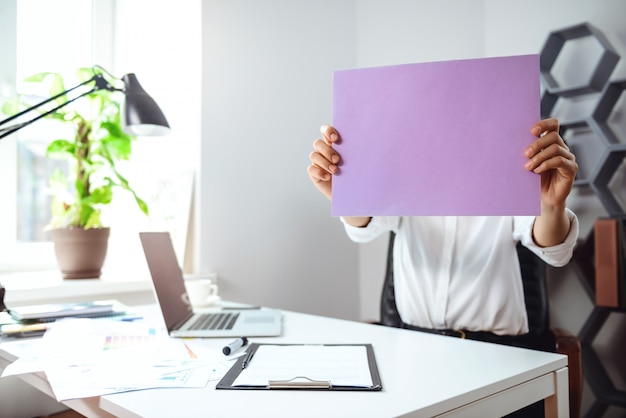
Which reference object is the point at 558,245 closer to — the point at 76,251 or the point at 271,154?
the point at 271,154

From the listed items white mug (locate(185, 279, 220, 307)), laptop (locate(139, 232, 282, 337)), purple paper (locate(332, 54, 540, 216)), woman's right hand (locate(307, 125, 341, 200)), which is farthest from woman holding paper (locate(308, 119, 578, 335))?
white mug (locate(185, 279, 220, 307))

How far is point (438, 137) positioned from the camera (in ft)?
3.09

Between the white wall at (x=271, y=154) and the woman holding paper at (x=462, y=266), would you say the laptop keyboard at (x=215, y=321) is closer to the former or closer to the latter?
the woman holding paper at (x=462, y=266)

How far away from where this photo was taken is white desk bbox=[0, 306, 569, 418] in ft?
2.17

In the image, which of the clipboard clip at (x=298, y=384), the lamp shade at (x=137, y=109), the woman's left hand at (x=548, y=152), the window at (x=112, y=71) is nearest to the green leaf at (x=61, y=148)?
the window at (x=112, y=71)

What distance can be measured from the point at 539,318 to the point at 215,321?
98 centimetres

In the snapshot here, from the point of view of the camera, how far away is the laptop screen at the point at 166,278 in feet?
3.86

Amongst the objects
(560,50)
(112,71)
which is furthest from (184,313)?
(560,50)

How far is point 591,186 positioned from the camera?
1.78 m

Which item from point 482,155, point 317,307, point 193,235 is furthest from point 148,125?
point 317,307

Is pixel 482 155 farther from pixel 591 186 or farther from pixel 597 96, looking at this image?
pixel 597 96

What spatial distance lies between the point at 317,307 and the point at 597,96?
1413mm

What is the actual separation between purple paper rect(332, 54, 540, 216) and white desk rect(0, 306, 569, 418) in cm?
27

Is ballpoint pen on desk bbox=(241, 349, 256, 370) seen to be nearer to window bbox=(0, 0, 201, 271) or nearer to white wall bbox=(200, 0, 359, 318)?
white wall bbox=(200, 0, 359, 318)
